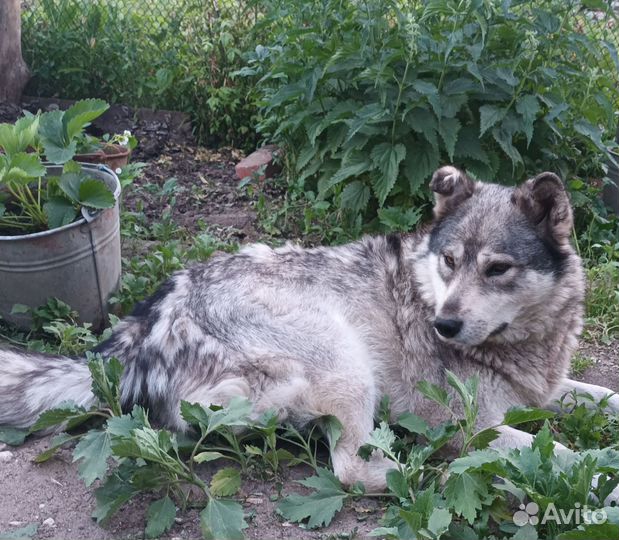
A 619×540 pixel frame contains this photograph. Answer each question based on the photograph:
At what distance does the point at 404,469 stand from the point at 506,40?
11.4 ft

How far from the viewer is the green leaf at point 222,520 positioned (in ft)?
9.64

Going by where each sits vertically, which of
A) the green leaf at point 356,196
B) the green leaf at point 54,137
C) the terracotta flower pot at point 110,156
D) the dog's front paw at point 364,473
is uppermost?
the green leaf at point 54,137

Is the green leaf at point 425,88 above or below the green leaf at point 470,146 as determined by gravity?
above

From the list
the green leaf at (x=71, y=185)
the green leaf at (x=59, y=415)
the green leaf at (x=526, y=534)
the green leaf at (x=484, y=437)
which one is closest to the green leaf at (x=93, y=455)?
the green leaf at (x=59, y=415)

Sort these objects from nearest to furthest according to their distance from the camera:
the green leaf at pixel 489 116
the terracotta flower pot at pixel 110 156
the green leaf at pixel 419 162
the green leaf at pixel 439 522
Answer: the green leaf at pixel 439 522 → the green leaf at pixel 489 116 → the green leaf at pixel 419 162 → the terracotta flower pot at pixel 110 156

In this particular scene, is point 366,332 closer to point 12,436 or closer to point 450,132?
point 12,436

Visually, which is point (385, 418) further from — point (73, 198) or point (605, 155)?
point (605, 155)

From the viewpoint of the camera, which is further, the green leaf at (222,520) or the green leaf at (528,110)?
the green leaf at (528,110)

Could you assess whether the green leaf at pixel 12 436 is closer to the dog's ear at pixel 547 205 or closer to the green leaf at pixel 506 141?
the dog's ear at pixel 547 205

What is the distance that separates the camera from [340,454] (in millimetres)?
3473

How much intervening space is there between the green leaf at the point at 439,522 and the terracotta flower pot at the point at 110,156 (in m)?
4.01

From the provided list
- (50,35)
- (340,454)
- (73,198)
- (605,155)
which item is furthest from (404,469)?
(50,35)

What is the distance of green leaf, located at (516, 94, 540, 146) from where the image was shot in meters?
5.18

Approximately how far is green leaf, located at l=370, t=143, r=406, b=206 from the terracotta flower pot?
2.03 meters
